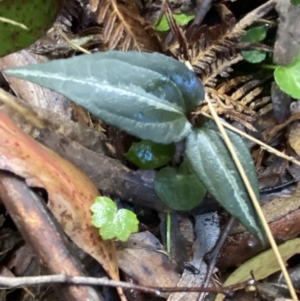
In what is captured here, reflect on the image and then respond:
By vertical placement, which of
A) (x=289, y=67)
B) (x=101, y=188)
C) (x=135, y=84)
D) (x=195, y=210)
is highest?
(x=135, y=84)

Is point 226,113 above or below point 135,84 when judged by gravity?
below

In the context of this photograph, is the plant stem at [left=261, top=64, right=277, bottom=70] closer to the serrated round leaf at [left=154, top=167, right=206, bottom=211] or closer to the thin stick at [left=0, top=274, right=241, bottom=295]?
the serrated round leaf at [left=154, top=167, right=206, bottom=211]

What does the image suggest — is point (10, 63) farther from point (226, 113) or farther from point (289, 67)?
point (289, 67)

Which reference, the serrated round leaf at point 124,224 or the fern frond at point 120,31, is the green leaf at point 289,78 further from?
the serrated round leaf at point 124,224

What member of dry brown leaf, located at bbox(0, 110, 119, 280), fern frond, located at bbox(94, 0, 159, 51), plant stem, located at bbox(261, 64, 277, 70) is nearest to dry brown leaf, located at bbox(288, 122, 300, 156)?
plant stem, located at bbox(261, 64, 277, 70)

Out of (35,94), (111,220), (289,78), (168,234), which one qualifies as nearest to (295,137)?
(289,78)

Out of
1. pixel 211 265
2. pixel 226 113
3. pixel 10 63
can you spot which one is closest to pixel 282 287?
pixel 211 265

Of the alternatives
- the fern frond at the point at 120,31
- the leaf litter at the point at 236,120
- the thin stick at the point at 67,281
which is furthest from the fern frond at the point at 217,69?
the thin stick at the point at 67,281
